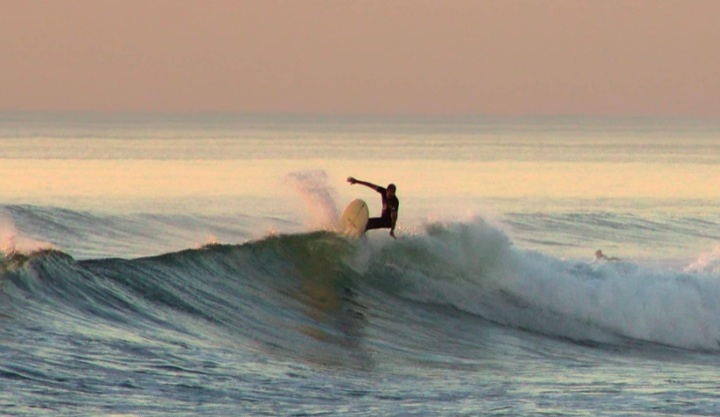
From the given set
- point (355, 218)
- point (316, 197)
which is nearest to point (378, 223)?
point (355, 218)

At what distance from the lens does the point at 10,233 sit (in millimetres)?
20359

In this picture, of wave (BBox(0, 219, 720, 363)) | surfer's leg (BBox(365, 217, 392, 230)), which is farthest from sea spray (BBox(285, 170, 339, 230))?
surfer's leg (BBox(365, 217, 392, 230))

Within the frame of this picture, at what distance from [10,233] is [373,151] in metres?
83.9

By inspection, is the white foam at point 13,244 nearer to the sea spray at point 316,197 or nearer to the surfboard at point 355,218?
the surfboard at point 355,218

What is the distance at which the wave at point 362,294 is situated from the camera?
19.2 metres

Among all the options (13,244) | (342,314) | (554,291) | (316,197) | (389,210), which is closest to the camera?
(13,244)

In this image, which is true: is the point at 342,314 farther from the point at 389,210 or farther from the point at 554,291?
the point at 554,291

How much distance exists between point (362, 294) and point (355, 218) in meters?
1.29

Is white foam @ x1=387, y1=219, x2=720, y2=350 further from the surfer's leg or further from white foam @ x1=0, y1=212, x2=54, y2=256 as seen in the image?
white foam @ x1=0, y1=212, x2=54, y2=256

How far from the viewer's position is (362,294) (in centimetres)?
2314

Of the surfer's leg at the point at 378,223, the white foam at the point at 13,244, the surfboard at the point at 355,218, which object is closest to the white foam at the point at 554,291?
the surfboard at the point at 355,218

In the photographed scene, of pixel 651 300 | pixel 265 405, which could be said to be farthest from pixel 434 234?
pixel 265 405

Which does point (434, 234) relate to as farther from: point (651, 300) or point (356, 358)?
point (356, 358)

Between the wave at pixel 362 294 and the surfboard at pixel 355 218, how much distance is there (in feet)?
0.91
